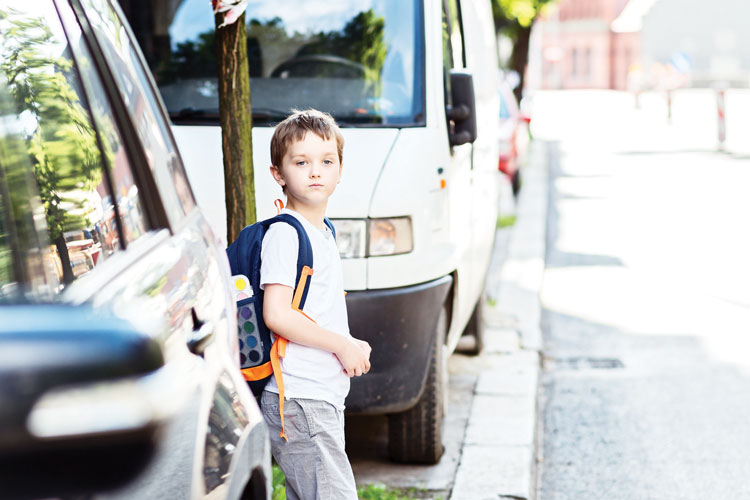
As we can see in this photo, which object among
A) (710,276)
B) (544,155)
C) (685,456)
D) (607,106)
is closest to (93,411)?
(685,456)

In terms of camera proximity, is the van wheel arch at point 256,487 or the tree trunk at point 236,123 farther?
the tree trunk at point 236,123

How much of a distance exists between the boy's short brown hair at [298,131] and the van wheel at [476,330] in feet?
13.5

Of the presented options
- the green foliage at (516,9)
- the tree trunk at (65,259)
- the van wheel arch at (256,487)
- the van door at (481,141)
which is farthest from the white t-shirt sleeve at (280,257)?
the green foliage at (516,9)

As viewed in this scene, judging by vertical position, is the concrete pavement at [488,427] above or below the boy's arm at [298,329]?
below

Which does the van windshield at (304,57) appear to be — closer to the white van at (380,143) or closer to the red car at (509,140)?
the white van at (380,143)

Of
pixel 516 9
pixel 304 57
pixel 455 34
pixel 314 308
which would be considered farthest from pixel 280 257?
pixel 516 9

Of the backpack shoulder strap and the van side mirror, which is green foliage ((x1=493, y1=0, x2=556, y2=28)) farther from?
the backpack shoulder strap

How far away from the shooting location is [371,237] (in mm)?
4363

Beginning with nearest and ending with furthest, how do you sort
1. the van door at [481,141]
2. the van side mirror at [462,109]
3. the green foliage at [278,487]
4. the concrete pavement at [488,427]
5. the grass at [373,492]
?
1. the green foliage at [278,487]
2. the grass at [373,492]
3. the concrete pavement at [488,427]
4. the van side mirror at [462,109]
5. the van door at [481,141]

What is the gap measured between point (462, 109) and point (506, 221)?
896cm

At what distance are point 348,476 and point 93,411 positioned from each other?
188cm

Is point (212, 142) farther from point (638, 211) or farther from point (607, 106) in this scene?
point (607, 106)

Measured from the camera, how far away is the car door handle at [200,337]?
171 centimetres

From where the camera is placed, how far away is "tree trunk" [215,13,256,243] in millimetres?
3889
